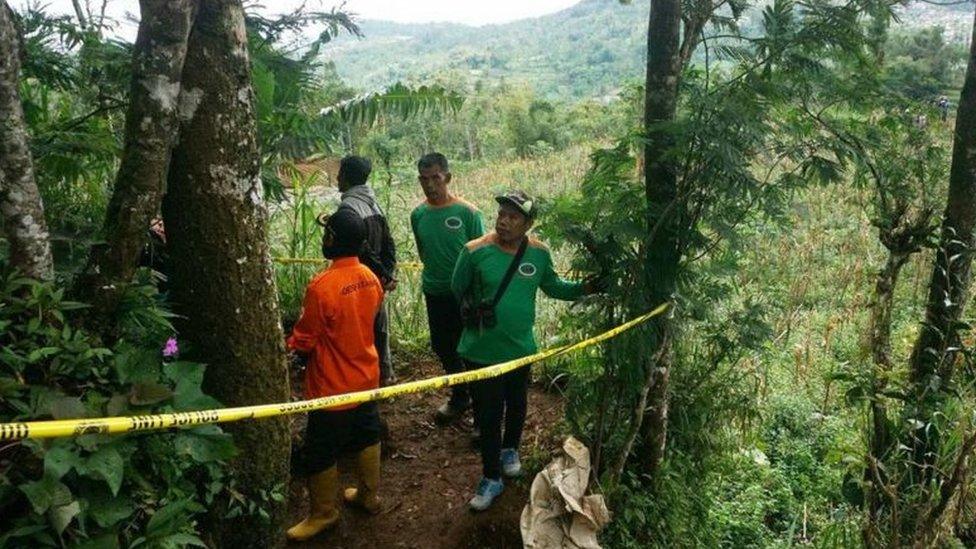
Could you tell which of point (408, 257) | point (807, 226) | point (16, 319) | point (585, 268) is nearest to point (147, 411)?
point (16, 319)

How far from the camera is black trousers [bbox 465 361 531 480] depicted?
135 inches

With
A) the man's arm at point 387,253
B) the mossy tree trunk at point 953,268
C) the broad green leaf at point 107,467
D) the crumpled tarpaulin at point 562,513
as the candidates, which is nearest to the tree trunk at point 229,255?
the broad green leaf at point 107,467

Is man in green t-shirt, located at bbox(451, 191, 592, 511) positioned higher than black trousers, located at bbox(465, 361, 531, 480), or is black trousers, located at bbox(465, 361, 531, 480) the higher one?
man in green t-shirt, located at bbox(451, 191, 592, 511)

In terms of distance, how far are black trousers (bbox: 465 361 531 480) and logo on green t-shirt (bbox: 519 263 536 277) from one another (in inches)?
19.7

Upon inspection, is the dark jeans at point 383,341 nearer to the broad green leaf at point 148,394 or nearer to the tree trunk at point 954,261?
the broad green leaf at point 148,394

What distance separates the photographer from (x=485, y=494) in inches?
139

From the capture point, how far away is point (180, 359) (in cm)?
272

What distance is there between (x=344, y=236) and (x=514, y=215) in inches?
32.6

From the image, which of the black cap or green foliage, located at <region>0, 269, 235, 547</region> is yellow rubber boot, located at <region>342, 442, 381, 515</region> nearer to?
green foliage, located at <region>0, 269, 235, 547</region>

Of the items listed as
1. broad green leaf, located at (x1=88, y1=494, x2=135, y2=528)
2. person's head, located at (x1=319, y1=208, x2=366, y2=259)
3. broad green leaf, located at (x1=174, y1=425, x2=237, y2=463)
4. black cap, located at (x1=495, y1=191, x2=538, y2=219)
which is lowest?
broad green leaf, located at (x1=88, y1=494, x2=135, y2=528)

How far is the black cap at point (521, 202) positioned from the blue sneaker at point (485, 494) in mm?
1406

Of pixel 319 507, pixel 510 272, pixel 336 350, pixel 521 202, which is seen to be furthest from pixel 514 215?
pixel 319 507

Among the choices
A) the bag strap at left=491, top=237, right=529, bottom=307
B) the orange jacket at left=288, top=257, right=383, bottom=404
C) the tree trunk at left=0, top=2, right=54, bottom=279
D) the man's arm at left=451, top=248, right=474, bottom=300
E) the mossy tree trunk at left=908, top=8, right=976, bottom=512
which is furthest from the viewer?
the mossy tree trunk at left=908, top=8, right=976, bottom=512

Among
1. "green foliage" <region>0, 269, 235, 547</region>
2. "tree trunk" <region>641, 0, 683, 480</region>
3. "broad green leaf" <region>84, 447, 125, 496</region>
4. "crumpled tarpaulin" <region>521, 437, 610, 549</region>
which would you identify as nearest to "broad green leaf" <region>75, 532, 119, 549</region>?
"green foliage" <region>0, 269, 235, 547</region>
